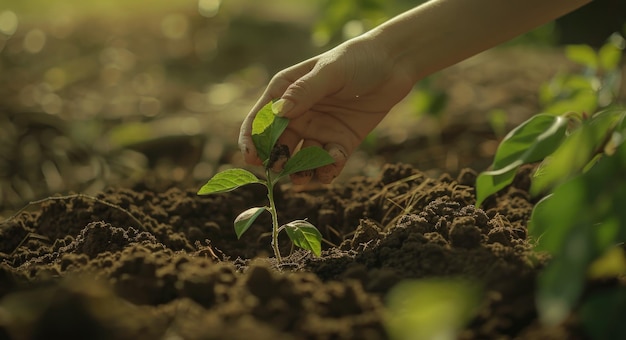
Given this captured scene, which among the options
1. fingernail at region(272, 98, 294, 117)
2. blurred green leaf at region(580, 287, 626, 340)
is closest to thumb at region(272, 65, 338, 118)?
fingernail at region(272, 98, 294, 117)

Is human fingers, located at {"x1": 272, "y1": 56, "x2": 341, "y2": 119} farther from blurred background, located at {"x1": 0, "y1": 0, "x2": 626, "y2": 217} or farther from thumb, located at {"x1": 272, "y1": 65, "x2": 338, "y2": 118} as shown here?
blurred background, located at {"x1": 0, "y1": 0, "x2": 626, "y2": 217}

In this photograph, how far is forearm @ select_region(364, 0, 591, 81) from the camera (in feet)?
6.23

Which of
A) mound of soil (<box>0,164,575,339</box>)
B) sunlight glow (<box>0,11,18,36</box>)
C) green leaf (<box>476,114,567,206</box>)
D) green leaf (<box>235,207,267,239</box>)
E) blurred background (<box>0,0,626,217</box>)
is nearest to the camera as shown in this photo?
mound of soil (<box>0,164,575,339</box>)

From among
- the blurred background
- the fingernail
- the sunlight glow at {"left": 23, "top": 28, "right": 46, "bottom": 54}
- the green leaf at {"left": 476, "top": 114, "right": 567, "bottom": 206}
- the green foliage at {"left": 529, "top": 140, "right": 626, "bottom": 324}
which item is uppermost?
the fingernail

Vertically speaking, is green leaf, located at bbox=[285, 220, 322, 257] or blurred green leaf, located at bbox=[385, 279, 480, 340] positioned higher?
blurred green leaf, located at bbox=[385, 279, 480, 340]

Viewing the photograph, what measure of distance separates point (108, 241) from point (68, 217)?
0.39 metres

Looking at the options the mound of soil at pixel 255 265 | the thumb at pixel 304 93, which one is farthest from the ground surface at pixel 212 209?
the thumb at pixel 304 93

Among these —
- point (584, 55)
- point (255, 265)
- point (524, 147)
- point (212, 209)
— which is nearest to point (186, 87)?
point (212, 209)

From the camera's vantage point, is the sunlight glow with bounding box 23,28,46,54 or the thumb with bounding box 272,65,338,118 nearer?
the thumb with bounding box 272,65,338,118

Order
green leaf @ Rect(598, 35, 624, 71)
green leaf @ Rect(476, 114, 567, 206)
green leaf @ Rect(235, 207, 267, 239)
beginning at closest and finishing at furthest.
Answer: green leaf @ Rect(476, 114, 567, 206) < green leaf @ Rect(235, 207, 267, 239) < green leaf @ Rect(598, 35, 624, 71)

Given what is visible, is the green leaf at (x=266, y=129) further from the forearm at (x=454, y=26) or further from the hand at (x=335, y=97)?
the forearm at (x=454, y=26)

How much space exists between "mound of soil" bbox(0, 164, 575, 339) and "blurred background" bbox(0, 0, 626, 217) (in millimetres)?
488

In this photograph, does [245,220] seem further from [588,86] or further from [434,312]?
A: [588,86]

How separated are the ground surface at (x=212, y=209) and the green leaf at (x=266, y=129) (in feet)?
0.85
